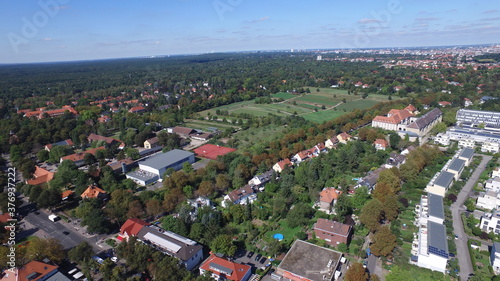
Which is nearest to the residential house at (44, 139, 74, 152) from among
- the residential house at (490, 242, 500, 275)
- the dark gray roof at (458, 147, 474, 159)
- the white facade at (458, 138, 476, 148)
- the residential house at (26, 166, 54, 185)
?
the residential house at (26, 166, 54, 185)

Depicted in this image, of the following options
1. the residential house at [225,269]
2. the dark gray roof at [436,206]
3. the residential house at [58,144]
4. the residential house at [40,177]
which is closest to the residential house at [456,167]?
the dark gray roof at [436,206]

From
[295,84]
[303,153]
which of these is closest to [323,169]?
[303,153]

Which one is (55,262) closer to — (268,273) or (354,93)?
(268,273)

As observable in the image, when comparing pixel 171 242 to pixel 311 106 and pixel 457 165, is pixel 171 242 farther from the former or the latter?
pixel 311 106

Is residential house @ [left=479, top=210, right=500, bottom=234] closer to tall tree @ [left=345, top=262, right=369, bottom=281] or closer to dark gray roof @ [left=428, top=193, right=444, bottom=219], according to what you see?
dark gray roof @ [left=428, top=193, right=444, bottom=219]

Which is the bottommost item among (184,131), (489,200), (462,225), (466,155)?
(462,225)

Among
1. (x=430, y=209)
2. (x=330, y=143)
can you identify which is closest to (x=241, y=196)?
(x=430, y=209)
